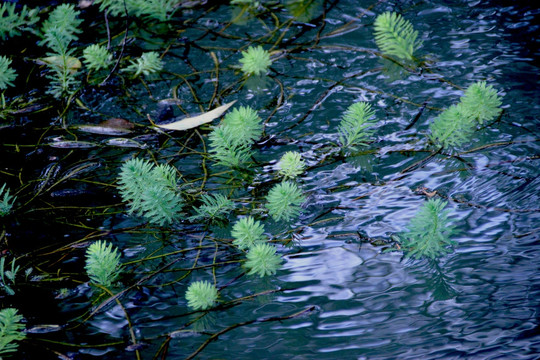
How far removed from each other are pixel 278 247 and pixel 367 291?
13.4 inches

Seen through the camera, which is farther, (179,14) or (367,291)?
(179,14)

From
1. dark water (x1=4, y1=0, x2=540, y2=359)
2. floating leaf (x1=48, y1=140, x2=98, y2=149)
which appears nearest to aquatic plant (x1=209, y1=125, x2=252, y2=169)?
dark water (x1=4, y1=0, x2=540, y2=359)

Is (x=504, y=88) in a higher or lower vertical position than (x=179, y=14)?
lower

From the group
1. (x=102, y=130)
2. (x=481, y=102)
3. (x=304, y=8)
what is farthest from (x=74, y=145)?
(x=481, y=102)

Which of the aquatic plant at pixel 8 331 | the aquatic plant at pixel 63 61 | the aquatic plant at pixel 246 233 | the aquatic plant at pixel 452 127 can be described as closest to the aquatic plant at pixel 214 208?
the aquatic plant at pixel 246 233

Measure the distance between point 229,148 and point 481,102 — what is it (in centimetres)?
99

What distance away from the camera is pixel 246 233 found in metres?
1.61

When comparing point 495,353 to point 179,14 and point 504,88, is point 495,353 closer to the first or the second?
point 504,88

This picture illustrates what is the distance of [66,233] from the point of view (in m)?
1.91

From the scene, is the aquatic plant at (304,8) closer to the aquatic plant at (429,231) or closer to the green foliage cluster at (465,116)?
the green foliage cluster at (465,116)

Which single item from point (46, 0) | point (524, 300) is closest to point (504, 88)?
point (524, 300)

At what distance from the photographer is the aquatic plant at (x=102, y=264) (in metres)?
1.54

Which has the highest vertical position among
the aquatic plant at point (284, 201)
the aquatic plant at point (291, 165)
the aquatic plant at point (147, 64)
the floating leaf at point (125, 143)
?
the aquatic plant at point (147, 64)

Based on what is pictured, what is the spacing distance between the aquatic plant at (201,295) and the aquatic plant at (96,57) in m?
1.59
